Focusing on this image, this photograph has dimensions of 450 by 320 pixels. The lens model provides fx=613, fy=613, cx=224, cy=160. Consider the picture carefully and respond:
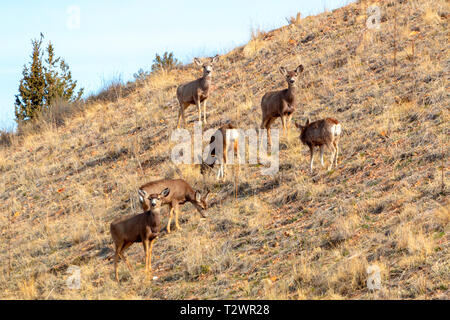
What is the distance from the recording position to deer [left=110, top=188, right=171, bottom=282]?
40.0 ft

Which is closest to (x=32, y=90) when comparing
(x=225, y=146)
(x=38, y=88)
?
(x=38, y=88)

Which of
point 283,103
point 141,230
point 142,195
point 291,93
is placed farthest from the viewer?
point 283,103

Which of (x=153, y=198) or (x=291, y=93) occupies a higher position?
(x=291, y=93)

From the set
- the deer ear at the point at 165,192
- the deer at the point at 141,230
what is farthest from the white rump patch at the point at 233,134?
the deer at the point at 141,230

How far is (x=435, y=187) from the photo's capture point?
40.0ft

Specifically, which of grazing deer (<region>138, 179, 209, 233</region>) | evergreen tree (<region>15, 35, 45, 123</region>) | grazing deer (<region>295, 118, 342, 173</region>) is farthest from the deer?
evergreen tree (<region>15, 35, 45, 123</region>)

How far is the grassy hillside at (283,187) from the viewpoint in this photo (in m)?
10.7

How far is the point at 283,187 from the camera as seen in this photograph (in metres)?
15.2

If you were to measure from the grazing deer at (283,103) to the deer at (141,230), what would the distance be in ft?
21.4

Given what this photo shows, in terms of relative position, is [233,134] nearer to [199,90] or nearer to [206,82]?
[206,82]

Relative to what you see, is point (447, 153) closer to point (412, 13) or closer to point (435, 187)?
point (435, 187)

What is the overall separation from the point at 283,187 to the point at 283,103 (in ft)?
11.9

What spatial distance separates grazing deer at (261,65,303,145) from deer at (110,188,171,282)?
256 inches

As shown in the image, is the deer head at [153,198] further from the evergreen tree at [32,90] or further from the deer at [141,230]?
the evergreen tree at [32,90]
